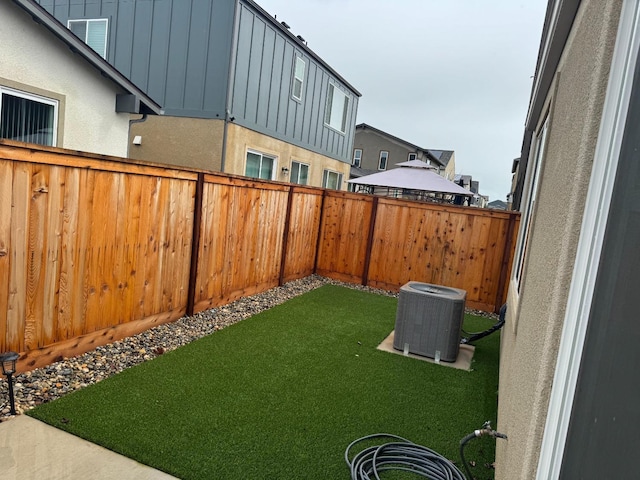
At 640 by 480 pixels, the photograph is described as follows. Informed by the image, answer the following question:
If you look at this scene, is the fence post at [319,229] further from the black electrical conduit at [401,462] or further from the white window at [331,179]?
the black electrical conduit at [401,462]

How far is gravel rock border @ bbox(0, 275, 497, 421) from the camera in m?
3.18

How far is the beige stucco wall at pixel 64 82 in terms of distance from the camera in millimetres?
5520

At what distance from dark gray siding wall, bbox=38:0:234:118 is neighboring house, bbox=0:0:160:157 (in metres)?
2.09

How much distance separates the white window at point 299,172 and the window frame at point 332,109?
72.4 inches

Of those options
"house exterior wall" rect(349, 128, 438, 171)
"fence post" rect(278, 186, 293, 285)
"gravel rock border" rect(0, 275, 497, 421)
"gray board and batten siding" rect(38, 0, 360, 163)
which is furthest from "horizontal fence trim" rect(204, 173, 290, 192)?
"house exterior wall" rect(349, 128, 438, 171)

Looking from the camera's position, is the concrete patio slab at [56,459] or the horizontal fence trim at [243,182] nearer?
the concrete patio slab at [56,459]

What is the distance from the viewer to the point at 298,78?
463 inches

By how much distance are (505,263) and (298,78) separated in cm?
758

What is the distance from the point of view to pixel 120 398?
3268 millimetres

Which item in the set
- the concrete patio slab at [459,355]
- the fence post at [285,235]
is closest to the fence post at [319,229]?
the fence post at [285,235]

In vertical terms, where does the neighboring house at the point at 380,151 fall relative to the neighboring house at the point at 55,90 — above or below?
above

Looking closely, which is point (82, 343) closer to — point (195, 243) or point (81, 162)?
point (81, 162)

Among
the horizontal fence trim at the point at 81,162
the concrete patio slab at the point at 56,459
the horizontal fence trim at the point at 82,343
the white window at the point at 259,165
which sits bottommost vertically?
the concrete patio slab at the point at 56,459

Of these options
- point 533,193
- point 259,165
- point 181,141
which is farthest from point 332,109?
point 533,193
